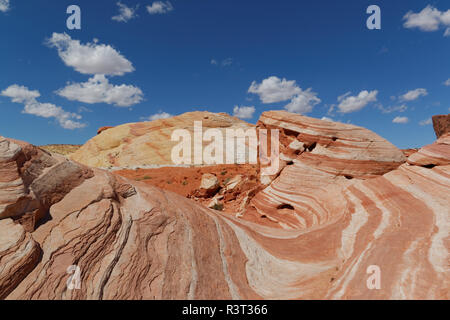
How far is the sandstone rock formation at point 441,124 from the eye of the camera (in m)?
19.9

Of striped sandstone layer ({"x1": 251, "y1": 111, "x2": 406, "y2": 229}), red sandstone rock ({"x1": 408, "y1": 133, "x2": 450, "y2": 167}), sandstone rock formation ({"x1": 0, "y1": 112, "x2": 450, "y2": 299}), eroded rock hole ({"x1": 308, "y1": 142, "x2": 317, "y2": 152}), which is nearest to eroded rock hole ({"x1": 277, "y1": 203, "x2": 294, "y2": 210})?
striped sandstone layer ({"x1": 251, "y1": 111, "x2": 406, "y2": 229})

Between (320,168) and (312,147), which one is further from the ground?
(312,147)

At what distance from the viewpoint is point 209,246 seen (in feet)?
18.6

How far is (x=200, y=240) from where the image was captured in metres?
5.66

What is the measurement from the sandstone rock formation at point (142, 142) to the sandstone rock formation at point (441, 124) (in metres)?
24.1

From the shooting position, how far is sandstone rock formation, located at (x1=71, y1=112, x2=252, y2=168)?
34.9 m

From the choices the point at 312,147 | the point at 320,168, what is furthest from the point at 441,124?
Result: the point at 320,168

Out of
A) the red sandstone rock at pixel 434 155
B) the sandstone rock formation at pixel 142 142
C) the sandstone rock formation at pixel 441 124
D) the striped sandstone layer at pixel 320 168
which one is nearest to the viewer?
the red sandstone rock at pixel 434 155

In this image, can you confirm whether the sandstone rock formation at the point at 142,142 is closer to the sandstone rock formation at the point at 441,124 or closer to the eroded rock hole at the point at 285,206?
the eroded rock hole at the point at 285,206

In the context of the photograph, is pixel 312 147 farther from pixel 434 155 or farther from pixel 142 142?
pixel 142 142

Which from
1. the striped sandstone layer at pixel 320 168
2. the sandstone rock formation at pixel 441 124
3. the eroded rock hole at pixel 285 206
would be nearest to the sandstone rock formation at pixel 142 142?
the striped sandstone layer at pixel 320 168

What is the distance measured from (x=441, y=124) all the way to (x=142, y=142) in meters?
34.1

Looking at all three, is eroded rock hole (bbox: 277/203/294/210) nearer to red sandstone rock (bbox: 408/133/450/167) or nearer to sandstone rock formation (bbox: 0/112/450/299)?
sandstone rock formation (bbox: 0/112/450/299)
